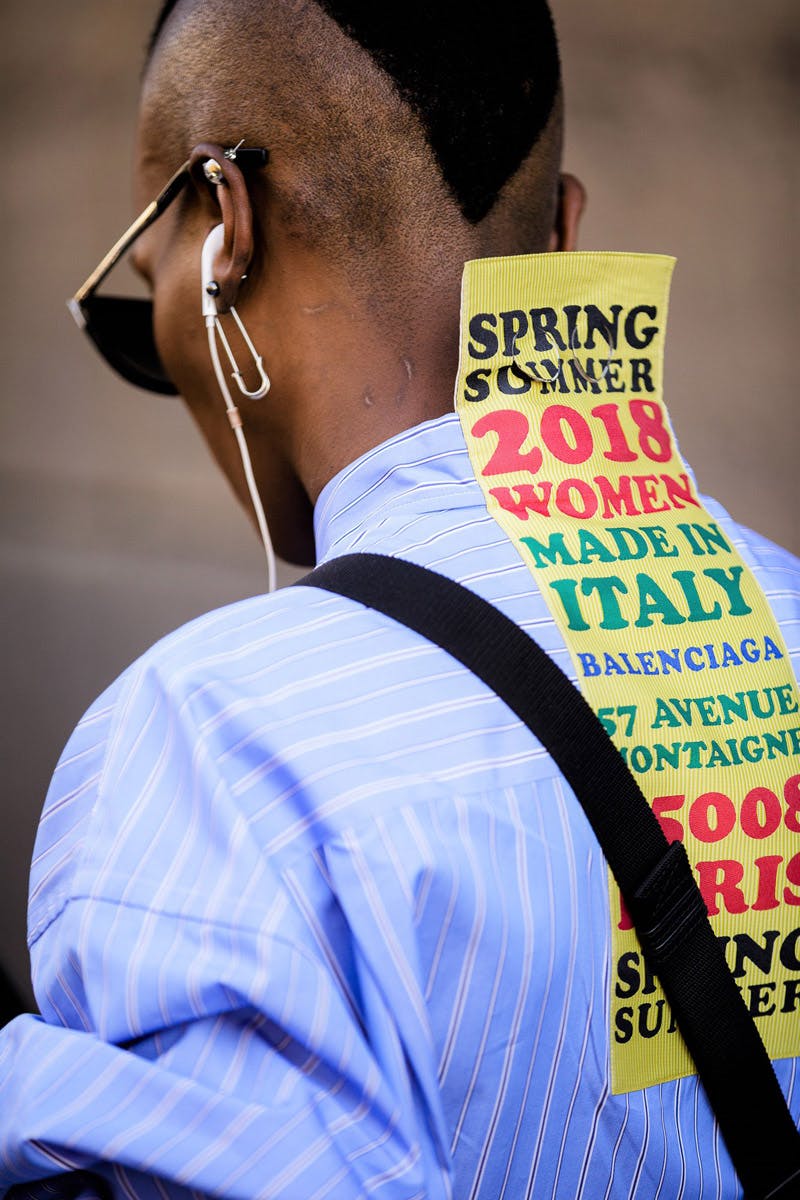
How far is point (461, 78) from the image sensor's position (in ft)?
2.97

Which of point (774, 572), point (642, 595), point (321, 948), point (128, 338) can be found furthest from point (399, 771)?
point (128, 338)

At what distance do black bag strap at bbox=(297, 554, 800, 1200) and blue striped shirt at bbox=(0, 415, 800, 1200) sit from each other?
0.01 m

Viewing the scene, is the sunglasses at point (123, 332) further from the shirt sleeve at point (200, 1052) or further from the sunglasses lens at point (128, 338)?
the shirt sleeve at point (200, 1052)

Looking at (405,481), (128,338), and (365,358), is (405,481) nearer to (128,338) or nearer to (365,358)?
(365,358)

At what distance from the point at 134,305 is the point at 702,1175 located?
1.14 m

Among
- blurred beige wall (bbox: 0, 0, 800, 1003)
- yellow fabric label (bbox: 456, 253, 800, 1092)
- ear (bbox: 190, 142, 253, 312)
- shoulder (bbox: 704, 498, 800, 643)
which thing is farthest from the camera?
blurred beige wall (bbox: 0, 0, 800, 1003)

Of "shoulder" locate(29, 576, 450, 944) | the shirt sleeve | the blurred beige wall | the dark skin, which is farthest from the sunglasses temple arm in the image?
the blurred beige wall

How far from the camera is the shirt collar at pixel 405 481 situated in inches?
32.1

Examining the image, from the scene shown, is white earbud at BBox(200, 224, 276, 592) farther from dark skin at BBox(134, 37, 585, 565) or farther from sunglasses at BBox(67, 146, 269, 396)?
sunglasses at BBox(67, 146, 269, 396)

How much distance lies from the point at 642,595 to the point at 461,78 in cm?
47

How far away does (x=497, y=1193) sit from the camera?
674mm

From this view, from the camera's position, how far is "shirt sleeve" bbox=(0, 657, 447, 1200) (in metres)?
0.60

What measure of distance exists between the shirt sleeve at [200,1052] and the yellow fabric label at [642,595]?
18cm

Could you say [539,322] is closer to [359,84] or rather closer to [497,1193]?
[359,84]
